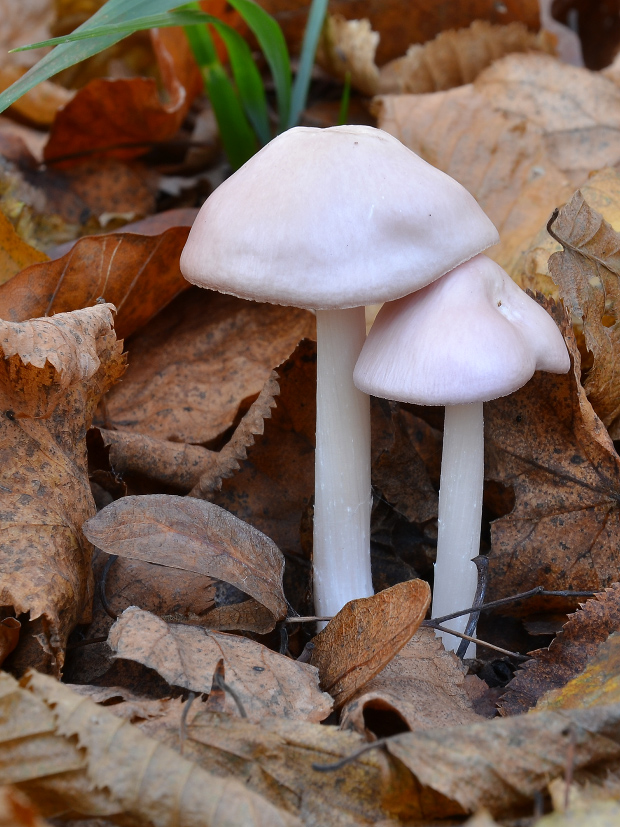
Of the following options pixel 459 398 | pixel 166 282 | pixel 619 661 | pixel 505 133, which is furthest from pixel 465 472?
pixel 505 133

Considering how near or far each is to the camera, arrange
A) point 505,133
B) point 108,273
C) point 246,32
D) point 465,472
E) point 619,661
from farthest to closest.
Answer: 1. point 246,32
2. point 505,133
3. point 108,273
4. point 465,472
5. point 619,661

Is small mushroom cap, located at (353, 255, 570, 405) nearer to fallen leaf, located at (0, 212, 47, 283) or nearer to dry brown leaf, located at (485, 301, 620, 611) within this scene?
dry brown leaf, located at (485, 301, 620, 611)

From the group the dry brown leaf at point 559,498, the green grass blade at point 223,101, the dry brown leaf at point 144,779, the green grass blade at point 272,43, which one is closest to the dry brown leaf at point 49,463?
the dry brown leaf at point 144,779

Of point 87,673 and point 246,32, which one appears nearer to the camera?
point 87,673

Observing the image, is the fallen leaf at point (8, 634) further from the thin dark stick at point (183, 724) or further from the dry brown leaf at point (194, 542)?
the thin dark stick at point (183, 724)

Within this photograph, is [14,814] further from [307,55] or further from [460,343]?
[307,55]

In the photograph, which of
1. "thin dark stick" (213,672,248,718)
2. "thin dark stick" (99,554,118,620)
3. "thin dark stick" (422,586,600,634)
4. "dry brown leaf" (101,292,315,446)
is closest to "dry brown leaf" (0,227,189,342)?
"dry brown leaf" (101,292,315,446)

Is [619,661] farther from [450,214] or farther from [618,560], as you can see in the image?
[450,214]
